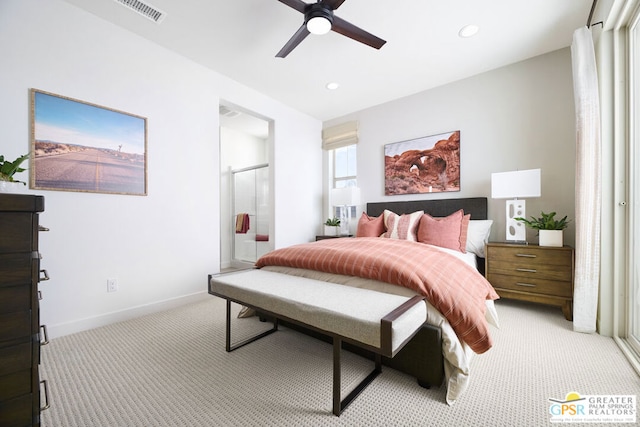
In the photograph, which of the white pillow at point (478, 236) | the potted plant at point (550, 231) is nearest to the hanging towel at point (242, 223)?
the white pillow at point (478, 236)

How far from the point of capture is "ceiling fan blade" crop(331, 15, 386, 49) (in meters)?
1.90

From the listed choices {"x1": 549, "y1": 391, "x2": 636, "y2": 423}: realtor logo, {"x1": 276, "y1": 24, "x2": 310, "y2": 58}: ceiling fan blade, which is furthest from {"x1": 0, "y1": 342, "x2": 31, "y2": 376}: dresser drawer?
{"x1": 276, "y1": 24, "x2": 310, "y2": 58}: ceiling fan blade

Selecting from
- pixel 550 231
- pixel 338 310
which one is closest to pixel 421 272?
pixel 338 310

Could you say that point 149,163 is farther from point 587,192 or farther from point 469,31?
point 587,192

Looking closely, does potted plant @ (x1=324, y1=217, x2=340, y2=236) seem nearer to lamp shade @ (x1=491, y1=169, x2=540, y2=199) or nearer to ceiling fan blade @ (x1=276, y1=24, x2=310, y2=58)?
lamp shade @ (x1=491, y1=169, x2=540, y2=199)

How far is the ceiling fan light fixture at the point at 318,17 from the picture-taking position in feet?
5.94

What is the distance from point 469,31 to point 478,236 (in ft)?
6.63

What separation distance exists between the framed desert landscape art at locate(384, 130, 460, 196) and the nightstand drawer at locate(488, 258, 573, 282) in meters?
1.09

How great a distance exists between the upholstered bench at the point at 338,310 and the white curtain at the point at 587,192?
1.65 metres

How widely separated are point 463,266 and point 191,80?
3205 mm

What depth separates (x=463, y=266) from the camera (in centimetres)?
189

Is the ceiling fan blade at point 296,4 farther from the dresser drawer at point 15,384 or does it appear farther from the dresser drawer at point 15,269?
the dresser drawer at point 15,384

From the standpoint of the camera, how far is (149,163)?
2502 mm

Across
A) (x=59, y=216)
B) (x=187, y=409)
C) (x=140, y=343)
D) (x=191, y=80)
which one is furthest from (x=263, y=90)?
(x=187, y=409)
